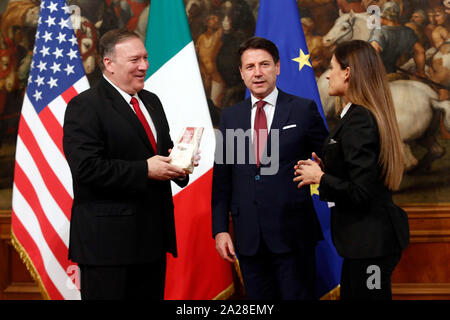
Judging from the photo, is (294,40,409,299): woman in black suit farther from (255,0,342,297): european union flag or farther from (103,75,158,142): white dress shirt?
(255,0,342,297): european union flag

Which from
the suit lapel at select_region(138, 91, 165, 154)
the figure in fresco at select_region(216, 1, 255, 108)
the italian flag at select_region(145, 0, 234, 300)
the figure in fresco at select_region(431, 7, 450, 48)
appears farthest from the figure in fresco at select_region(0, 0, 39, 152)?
the figure in fresco at select_region(431, 7, 450, 48)

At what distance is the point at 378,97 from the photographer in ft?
7.51

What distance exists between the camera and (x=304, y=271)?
8.64 feet

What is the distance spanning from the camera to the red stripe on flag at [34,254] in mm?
3402

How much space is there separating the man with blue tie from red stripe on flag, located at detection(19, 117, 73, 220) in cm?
127

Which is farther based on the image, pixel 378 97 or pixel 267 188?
pixel 267 188

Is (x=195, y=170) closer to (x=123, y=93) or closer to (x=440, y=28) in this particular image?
(x=123, y=93)

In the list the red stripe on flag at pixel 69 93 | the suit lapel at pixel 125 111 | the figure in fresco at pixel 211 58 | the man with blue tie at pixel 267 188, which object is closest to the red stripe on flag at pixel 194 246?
the man with blue tie at pixel 267 188

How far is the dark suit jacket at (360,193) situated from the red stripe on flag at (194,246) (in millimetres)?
1282

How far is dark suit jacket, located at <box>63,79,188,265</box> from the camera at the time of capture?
91.2 inches

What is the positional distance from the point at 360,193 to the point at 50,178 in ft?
7.55

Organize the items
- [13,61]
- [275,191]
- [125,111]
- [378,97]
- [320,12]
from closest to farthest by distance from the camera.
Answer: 1. [378,97]
2. [125,111]
3. [275,191]
4. [320,12]
5. [13,61]

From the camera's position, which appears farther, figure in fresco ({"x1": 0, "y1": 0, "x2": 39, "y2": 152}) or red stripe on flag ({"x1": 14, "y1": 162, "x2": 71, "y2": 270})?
figure in fresco ({"x1": 0, "y1": 0, "x2": 39, "y2": 152})

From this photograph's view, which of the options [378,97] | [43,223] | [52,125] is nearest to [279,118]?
[378,97]
